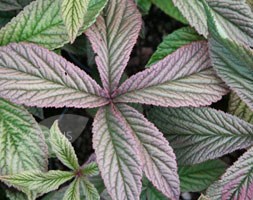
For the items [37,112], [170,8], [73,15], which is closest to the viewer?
Answer: [73,15]

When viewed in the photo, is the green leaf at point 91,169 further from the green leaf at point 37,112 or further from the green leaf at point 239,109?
the green leaf at point 239,109

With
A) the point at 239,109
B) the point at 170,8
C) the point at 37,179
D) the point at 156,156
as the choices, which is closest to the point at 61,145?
the point at 37,179

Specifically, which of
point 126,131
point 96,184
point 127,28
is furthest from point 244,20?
point 96,184

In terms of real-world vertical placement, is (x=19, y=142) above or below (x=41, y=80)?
below

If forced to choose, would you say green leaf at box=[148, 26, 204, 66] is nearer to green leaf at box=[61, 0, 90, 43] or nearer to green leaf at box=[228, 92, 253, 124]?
green leaf at box=[228, 92, 253, 124]

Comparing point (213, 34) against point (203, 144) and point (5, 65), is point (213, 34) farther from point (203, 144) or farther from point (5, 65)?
point (5, 65)

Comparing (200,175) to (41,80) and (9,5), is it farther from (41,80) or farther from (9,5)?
(9,5)

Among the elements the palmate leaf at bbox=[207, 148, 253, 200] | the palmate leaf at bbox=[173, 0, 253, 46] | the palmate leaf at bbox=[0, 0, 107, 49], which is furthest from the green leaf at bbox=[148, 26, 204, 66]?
the palmate leaf at bbox=[207, 148, 253, 200]
